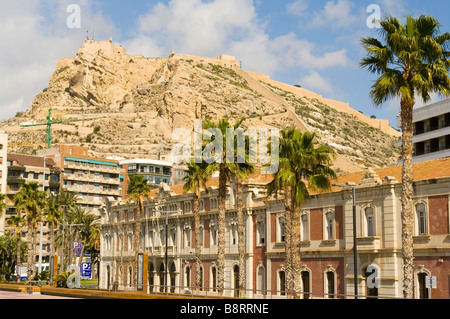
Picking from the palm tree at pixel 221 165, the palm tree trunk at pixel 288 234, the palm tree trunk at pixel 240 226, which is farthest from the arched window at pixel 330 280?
the palm tree at pixel 221 165

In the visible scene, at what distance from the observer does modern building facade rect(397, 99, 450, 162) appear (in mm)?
84044

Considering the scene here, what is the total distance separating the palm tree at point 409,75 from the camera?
35.3 m

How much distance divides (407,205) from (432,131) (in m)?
52.9

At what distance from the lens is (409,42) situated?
3594 centimetres

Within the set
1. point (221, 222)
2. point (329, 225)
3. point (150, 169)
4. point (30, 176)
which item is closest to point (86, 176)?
point (30, 176)

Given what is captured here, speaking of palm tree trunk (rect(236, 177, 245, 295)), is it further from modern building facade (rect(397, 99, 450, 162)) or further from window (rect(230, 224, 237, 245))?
modern building facade (rect(397, 99, 450, 162))

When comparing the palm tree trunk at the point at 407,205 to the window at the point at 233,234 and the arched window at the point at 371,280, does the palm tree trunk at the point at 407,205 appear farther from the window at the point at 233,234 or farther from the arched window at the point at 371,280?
the window at the point at 233,234

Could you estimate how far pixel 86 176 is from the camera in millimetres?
151125

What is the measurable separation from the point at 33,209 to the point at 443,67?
61384 millimetres

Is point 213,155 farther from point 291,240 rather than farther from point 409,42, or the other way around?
point 409,42

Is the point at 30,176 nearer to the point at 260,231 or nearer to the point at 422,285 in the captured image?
the point at 260,231

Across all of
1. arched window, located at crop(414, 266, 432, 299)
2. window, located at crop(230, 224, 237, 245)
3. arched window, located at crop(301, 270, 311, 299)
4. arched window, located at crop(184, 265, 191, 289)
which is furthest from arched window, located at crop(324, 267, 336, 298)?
arched window, located at crop(184, 265, 191, 289)

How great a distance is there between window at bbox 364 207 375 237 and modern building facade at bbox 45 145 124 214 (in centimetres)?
10441

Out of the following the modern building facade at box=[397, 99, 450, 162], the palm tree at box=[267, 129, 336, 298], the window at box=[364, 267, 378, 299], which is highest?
the modern building facade at box=[397, 99, 450, 162]
